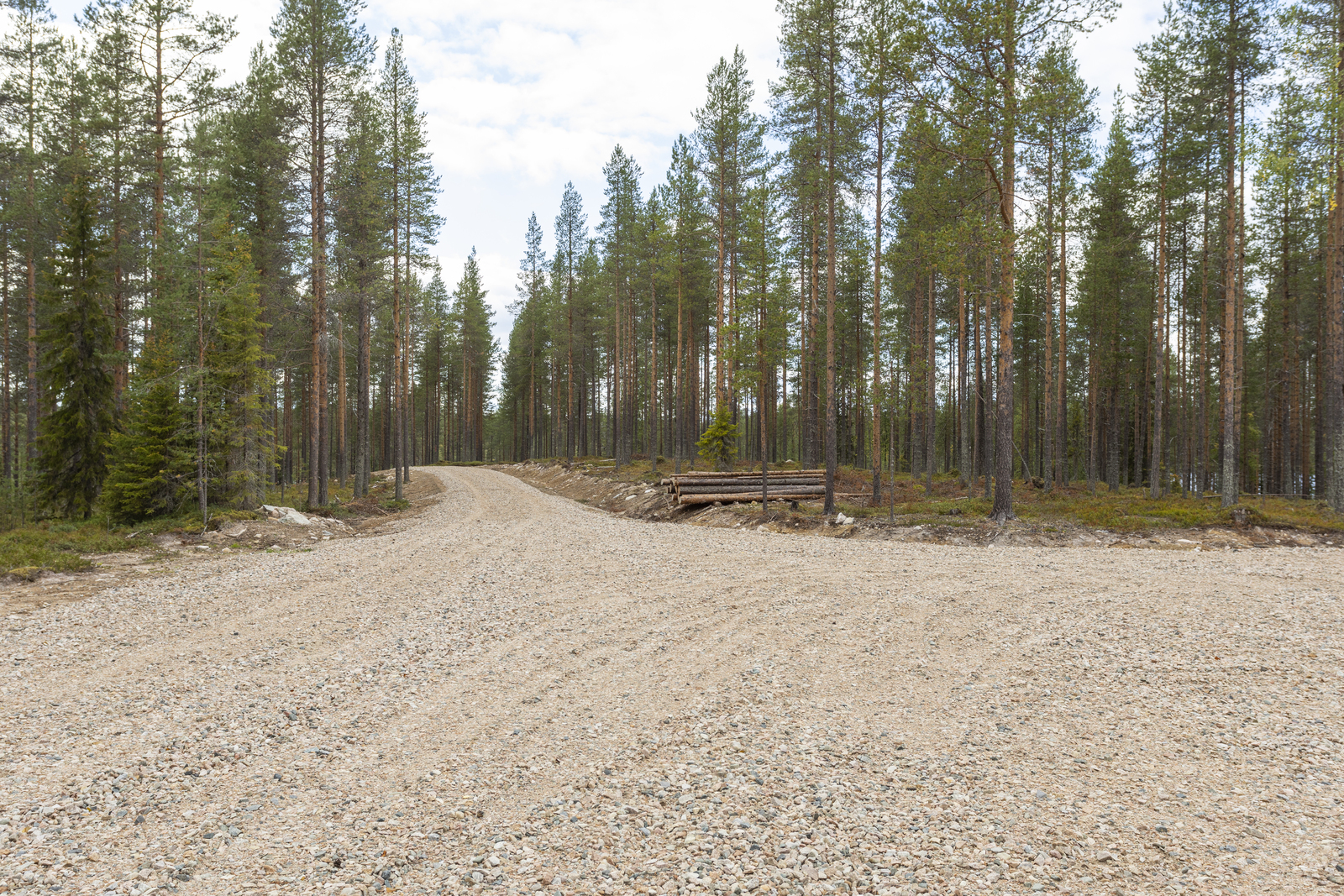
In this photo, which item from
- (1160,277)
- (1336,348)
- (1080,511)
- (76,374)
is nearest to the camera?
(1080,511)

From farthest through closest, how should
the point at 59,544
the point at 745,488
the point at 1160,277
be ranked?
1. the point at 1160,277
2. the point at 745,488
3. the point at 59,544

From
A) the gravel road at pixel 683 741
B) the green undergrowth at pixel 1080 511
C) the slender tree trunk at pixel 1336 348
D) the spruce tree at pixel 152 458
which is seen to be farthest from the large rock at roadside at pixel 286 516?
the slender tree trunk at pixel 1336 348

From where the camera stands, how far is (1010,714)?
174 inches

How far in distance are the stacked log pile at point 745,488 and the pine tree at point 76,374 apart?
1676cm

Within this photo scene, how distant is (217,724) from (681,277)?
27.7 metres

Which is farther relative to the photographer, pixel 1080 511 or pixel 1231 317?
pixel 1231 317

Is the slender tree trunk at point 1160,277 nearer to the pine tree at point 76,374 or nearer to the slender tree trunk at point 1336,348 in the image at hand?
the slender tree trunk at point 1336,348

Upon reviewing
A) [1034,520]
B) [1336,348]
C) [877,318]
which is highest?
[877,318]

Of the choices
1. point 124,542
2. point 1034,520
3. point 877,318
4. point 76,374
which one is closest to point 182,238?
point 76,374

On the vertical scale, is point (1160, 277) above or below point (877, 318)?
above

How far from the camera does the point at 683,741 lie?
4.04 m

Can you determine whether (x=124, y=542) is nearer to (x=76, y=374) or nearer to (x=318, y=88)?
(x=76, y=374)

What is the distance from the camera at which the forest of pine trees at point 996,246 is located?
1404 cm

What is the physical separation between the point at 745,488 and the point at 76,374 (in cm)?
1960
